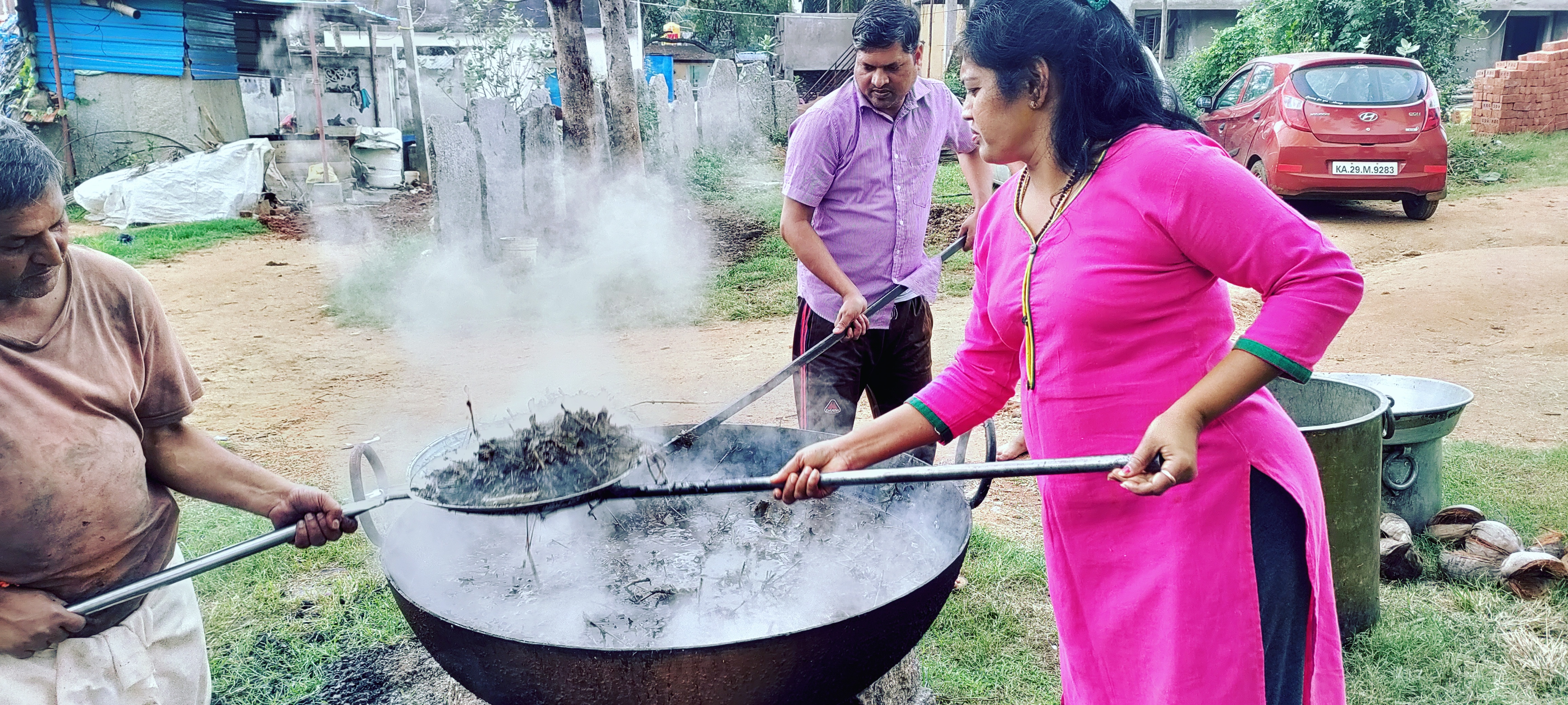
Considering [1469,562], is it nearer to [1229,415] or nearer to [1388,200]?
[1229,415]

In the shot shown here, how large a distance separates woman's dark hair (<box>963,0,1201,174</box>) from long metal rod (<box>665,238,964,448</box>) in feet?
4.74

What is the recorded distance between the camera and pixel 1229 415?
1.72 metres

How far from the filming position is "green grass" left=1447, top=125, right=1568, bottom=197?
12156mm

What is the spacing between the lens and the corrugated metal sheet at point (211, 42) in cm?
1474

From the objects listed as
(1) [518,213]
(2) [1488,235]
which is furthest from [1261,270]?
(2) [1488,235]

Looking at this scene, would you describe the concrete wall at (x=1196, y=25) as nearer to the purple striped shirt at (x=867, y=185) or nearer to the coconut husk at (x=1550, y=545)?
the coconut husk at (x=1550, y=545)

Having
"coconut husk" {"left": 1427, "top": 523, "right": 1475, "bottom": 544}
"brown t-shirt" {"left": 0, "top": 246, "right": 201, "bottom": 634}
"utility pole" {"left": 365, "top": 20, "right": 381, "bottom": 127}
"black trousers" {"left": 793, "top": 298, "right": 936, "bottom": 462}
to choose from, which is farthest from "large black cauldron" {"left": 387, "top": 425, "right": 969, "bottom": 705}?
"utility pole" {"left": 365, "top": 20, "right": 381, "bottom": 127}

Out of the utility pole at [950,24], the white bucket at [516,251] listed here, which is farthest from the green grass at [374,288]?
the utility pole at [950,24]

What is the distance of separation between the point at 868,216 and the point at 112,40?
14.9 meters

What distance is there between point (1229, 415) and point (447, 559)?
7.35 ft

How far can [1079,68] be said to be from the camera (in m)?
1.80

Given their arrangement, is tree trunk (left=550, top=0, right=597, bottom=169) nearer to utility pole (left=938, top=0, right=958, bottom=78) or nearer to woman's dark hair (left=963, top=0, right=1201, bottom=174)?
woman's dark hair (left=963, top=0, right=1201, bottom=174)

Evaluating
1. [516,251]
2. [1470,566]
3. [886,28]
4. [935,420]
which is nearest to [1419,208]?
[1470,566]

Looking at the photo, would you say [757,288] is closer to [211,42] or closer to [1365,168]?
[1365,168]
